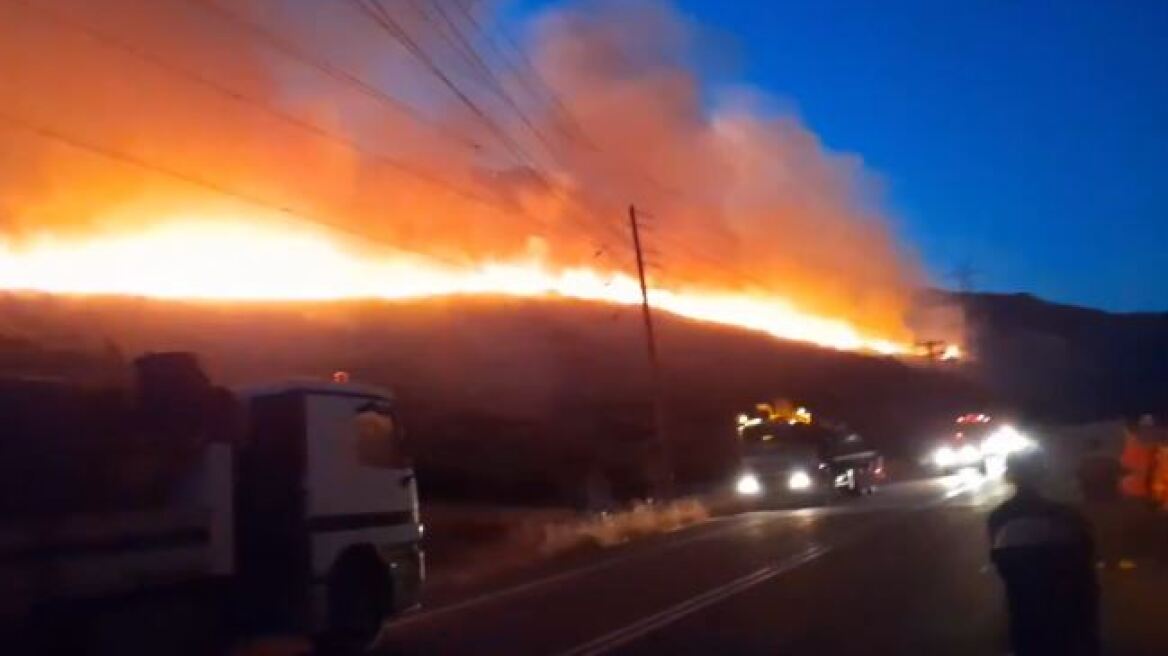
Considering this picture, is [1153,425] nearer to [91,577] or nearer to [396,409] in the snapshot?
[396,409]

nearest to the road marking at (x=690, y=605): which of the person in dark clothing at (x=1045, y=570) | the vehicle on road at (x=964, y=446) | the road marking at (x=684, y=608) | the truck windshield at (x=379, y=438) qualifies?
the road marking at (x=684, y=608)

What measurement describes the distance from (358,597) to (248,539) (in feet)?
4.84

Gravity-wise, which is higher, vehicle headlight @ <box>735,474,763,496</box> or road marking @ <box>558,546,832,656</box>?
vehicle headlight @ <box>735,474,763,496</box>

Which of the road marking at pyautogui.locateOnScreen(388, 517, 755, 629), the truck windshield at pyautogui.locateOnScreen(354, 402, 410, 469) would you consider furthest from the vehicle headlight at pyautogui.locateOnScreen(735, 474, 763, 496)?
the truck windshield at pyautogui.locateOnScreen(354, 402, 410, 469)

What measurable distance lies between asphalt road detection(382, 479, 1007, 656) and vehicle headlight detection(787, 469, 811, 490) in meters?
14.6

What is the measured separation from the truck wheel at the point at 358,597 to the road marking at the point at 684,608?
7.41 ft

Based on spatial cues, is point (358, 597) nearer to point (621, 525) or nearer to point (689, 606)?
point (689, 606)

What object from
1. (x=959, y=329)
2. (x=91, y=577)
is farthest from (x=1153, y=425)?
(x=959, y=329)

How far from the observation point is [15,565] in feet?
36.7

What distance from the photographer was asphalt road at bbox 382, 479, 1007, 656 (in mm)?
14680

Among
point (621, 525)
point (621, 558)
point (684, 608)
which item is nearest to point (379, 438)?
point (684, 608)

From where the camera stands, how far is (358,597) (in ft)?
52.9

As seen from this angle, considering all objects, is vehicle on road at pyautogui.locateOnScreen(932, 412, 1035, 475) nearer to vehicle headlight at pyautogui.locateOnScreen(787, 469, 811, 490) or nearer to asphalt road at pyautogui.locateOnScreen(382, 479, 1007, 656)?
vehicle headlight at pyautogui.locateOnScreen(787, 469, 811, 490)

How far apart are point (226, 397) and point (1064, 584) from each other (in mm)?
7907
